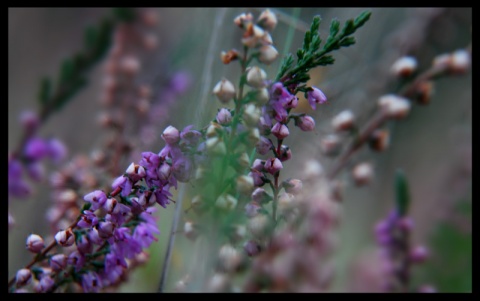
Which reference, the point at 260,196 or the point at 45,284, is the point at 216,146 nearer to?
the point at 260,196

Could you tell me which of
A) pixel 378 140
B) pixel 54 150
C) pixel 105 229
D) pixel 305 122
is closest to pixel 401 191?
pixel 378 140

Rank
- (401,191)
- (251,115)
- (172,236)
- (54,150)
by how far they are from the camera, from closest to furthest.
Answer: (251,115)
(172,236)
(401,191)
(54,150)

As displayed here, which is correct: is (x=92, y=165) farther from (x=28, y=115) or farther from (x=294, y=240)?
(x=294, y=240)

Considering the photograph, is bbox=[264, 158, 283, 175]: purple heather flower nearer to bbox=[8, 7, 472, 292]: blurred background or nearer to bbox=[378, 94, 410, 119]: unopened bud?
bbox=[8, 7, 472, 292]: blurred background

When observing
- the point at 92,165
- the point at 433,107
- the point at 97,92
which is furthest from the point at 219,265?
the point at 433,107

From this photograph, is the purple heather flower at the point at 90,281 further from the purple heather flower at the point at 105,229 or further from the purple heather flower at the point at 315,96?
the purple heather flower at the point at 315,96

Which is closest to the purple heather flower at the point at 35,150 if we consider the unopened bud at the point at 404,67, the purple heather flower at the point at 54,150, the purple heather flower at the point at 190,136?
the purple heather flower at the point at 54,150
